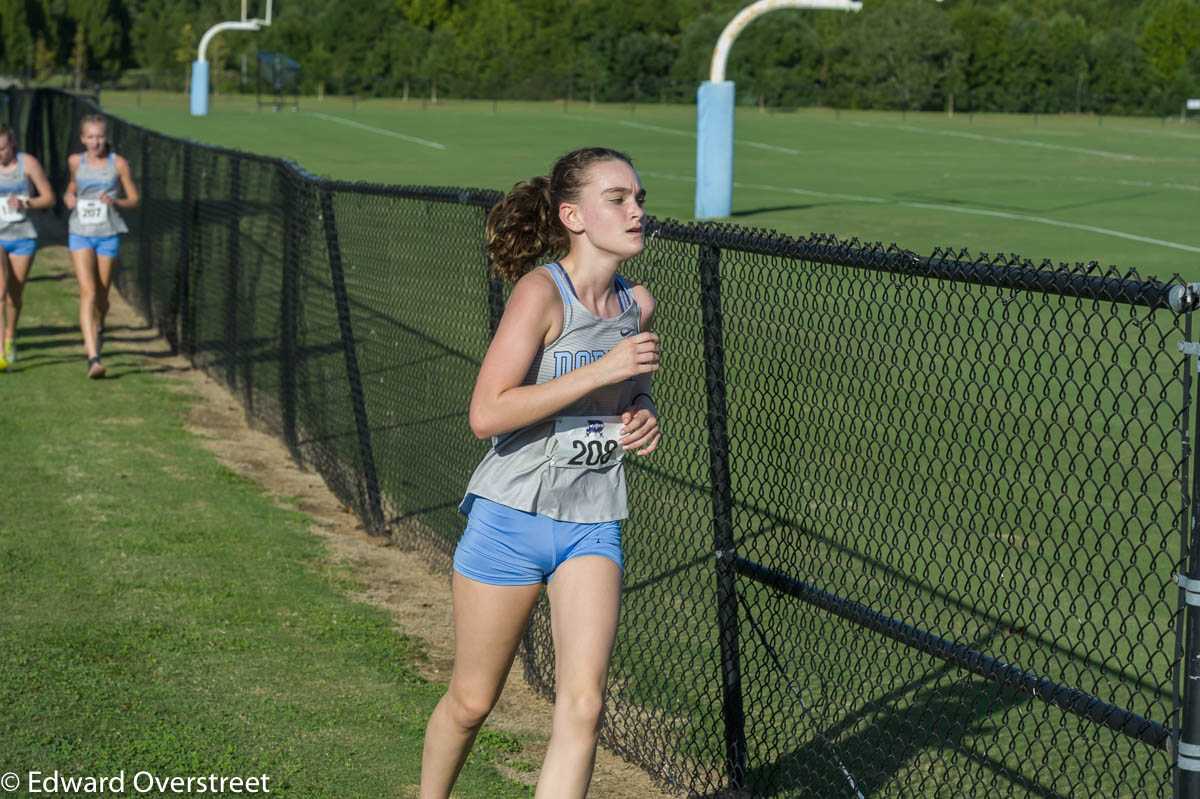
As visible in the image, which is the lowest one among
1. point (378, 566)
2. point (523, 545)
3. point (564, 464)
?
point (378, 566)

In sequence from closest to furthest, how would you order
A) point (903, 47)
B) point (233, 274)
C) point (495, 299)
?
point (495, 299)
point (233, 274)
point (903, 47)

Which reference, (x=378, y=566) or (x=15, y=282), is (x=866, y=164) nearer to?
(x=15, y=282)

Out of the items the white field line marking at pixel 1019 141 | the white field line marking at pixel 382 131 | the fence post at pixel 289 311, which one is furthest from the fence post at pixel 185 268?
the white field line marking at pixel 1019 141

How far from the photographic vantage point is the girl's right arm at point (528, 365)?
3.59 m

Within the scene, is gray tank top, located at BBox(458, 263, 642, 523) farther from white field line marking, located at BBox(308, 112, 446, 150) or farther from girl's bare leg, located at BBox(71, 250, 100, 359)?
white field line marking, located at BBox(308, 112, 446, 150)

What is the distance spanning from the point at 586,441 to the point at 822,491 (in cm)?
136

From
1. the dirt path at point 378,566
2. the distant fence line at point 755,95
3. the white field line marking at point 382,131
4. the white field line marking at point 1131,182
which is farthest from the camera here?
the distant fence line at point 755,95

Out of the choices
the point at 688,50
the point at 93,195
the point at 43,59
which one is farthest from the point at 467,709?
the point at 43,59

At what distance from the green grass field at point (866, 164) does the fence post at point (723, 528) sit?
1181 centimetres

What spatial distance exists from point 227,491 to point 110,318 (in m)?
7.45

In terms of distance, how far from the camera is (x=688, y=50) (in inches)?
3236

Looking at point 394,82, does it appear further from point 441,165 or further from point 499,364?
point 499,364

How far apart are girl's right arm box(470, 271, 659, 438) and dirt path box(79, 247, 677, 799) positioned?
1.83 meters

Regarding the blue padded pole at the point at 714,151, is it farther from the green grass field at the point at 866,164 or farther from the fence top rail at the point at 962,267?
the fence top rail at the point at 962,267
